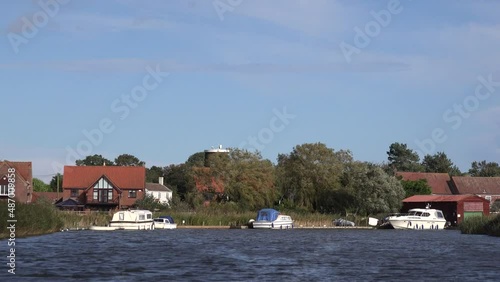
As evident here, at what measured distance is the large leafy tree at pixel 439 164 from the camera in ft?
563

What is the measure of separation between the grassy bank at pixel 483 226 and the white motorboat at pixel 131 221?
92.6 ft

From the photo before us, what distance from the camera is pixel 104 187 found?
108062 mm

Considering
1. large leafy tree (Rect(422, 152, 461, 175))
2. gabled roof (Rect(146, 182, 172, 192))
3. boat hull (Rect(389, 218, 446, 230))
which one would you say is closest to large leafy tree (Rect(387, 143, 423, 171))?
large leafy tree (Rect(422, 152, 461, 175))

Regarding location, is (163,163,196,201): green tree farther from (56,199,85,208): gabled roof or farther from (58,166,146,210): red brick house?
(56,199,85,208): gabled roof

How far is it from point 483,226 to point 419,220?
1835 cm

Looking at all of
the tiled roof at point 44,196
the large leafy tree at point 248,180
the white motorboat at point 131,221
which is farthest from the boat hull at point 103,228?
the tiled roof at point 44,196

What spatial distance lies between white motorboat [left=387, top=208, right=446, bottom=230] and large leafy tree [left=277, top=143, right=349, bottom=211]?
1480 centimetres

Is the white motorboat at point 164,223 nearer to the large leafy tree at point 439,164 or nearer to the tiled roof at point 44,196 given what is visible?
the tiled roof at point 44,196

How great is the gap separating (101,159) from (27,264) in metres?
140

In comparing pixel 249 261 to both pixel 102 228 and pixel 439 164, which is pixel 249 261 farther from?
pixel 439 164

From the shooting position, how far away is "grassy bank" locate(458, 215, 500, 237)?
209 ft

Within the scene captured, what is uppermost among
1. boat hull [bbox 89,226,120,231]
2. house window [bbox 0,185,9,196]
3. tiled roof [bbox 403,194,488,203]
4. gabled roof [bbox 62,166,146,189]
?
gabled roof [bbox 62,166,146,189]

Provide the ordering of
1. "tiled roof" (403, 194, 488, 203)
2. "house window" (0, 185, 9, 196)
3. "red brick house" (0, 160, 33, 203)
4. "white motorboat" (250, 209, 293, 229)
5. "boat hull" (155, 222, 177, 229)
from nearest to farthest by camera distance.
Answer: "boat hull" (155, 222, 177, 229), "white motorboat" (250, 209, 293, 229), "tiled roof" (403, 194, 488, 203), "house window" (0, 185, 9, 196), "red brick house" (0, 160, 33, 203)

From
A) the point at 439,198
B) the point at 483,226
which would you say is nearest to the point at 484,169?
the point at 439,198
